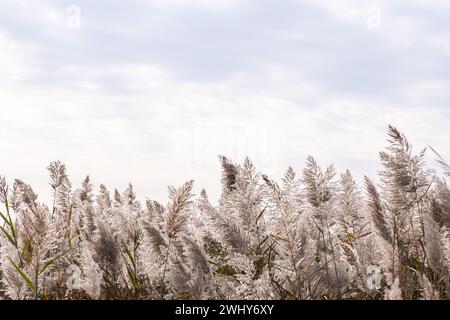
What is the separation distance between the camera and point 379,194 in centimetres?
465

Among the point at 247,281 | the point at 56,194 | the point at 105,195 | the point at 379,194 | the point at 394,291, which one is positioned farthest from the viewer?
the point at 105,195

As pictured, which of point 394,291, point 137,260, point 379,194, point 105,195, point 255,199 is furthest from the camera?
point 105,195

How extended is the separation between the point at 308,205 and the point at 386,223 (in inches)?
25.7

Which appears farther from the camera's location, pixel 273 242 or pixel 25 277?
pixel 273 242

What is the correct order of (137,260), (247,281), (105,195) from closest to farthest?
1. (247,281)
2. (137,260)
3. (105,195)

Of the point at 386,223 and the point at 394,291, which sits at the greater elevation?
the point at 386,223
